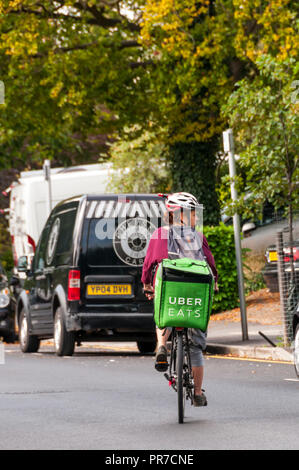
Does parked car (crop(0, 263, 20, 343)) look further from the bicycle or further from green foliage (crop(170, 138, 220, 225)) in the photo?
the bicycle

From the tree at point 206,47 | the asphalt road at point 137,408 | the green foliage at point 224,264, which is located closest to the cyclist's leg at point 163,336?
the asphalt road at point 137,408

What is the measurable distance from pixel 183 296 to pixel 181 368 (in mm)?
550

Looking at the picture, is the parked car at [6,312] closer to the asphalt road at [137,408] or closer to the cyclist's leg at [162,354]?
the asphalt road at [137,408]

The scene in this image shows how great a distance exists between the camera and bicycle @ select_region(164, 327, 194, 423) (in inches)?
349

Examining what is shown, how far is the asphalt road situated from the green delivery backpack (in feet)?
2.59

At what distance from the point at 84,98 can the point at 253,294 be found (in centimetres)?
532

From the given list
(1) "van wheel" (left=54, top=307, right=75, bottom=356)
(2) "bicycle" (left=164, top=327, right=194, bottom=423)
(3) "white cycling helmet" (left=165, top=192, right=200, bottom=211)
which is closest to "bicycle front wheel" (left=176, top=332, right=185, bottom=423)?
(2) "bicycle" (left=164, top=327, right=194, bottom=423)

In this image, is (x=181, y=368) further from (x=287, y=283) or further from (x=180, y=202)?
(x=287, y=283)

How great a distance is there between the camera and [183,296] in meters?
8.90

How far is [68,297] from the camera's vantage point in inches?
634

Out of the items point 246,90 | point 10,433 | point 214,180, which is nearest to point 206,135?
point 214,180

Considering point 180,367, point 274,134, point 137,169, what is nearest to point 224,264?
point 274,134

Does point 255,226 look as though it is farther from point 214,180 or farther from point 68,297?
point 68,297
